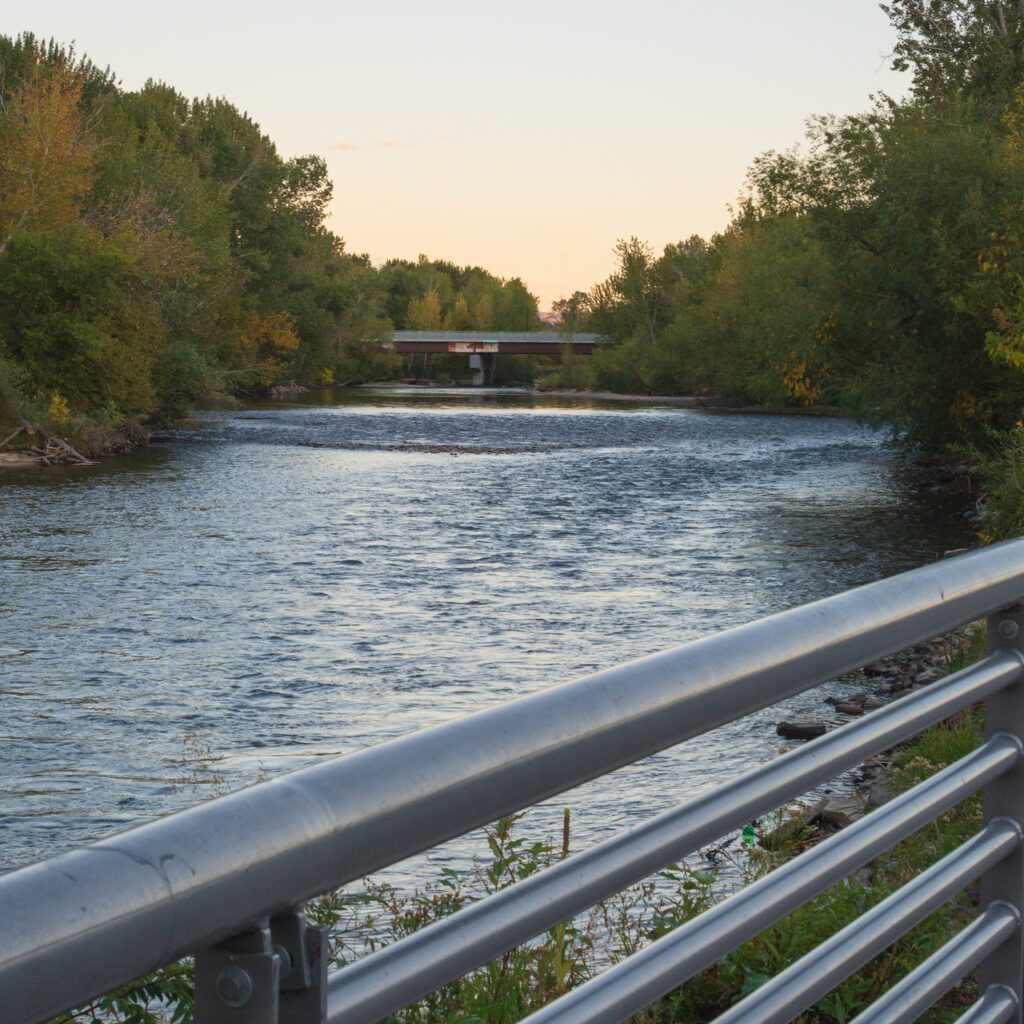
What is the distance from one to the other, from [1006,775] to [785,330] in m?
32.1

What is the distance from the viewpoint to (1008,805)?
85.0 inches

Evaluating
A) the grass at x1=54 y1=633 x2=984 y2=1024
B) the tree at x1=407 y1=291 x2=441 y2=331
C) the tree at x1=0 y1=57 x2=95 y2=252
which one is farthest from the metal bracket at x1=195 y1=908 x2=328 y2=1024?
the tree at x1=407 y1=291 x2=441 y2=331

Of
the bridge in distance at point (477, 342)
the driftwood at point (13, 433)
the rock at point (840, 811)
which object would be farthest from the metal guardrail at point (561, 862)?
the bridge in distance at point (477, 342)

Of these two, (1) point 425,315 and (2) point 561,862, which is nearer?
(2) point 561,862

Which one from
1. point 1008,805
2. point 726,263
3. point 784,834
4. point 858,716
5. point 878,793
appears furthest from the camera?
point 726,263

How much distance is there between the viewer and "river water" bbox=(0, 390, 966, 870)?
34.4ft

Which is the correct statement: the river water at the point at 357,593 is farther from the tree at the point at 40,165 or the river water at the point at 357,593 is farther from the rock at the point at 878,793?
the tree at the point at 40,165

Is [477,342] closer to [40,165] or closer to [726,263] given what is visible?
[726,263]

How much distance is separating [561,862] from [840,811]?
737 centimetres

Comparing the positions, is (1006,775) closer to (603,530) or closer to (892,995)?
(892,995)

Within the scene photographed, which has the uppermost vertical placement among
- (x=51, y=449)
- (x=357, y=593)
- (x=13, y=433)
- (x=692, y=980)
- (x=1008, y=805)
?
(x=1008, y=805)

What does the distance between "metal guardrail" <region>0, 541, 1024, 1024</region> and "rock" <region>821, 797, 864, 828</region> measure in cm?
621

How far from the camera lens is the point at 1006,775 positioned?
214 cm

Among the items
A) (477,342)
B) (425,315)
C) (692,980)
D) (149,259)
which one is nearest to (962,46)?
(149,259)
